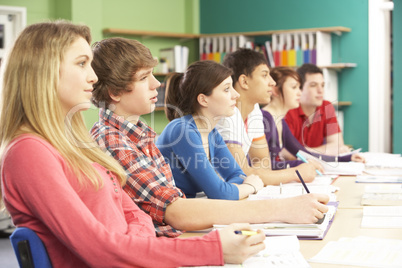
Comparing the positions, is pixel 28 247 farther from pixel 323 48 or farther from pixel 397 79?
pixel 397 79

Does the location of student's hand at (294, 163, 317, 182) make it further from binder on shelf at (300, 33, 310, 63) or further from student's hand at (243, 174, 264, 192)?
binder on shelf at (300, 33, 310, 63)

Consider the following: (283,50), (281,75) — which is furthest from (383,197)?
(283,50)

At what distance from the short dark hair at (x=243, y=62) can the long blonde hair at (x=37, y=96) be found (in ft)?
6.05

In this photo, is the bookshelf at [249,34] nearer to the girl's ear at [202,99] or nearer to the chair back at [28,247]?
the girl's ear at [202,99]

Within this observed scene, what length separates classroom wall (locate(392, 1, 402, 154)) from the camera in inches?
208

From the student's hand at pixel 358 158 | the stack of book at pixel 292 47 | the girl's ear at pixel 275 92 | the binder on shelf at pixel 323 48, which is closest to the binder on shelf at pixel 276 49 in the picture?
the stack of book at pixel 292 47

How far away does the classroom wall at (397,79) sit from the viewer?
17.4 ft

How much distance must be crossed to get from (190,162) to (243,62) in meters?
1.14

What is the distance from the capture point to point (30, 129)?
44.2 inches

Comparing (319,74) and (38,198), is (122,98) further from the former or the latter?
(319,74)

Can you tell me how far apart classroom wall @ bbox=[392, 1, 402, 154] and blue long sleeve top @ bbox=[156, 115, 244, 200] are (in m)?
3.56

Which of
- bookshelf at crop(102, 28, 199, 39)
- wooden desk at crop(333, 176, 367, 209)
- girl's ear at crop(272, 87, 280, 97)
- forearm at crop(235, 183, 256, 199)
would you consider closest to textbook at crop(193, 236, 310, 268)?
wooden desk at crop(333, 176, 367, 209)

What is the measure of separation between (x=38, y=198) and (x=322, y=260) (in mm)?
643

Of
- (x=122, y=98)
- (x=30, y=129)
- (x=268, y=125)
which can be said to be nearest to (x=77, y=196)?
(x=30, y=129)
